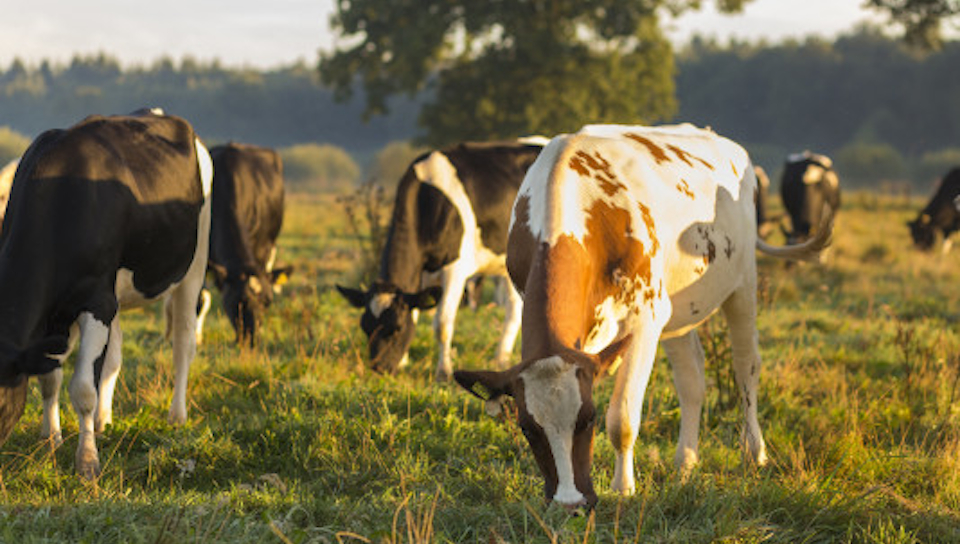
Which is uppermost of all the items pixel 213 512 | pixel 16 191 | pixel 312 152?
pixel 16 191

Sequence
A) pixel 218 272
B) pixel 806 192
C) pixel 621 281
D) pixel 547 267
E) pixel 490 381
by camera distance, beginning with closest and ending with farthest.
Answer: pixel 490 381
pixel 547 267
pixel 621 281
pixel 218 272
pixel 806 192

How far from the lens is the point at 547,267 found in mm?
4438

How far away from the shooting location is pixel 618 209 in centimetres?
495

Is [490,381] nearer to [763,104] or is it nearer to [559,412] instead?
[559,412]

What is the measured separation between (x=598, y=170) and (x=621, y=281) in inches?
26.9

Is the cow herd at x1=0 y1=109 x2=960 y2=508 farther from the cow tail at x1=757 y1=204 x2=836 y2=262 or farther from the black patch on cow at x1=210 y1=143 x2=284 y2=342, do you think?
the black patch on cow at x1=210 y1=143 x2=284 y2=342

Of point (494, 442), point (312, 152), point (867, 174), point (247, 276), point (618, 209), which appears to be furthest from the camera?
point (312, 152)

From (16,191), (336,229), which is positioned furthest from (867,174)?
(16,191)

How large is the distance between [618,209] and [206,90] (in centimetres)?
12275

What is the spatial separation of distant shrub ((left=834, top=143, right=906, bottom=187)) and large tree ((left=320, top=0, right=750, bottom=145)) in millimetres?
40363

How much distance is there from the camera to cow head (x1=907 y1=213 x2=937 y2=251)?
1969cm

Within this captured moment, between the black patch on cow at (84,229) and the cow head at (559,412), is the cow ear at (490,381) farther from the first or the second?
the black patch on cow at (84,229)

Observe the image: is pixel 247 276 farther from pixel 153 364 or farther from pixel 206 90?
pixel 206 90

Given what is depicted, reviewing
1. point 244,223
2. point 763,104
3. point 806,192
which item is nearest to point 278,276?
point 244,223
